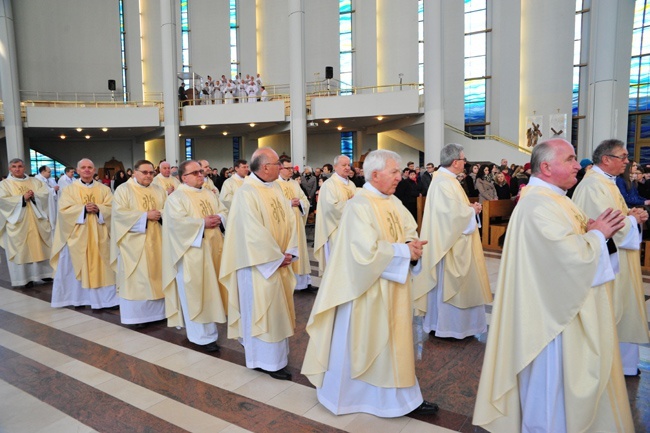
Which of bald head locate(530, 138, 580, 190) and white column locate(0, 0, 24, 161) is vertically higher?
white column locate(0, 0, 24, 161)

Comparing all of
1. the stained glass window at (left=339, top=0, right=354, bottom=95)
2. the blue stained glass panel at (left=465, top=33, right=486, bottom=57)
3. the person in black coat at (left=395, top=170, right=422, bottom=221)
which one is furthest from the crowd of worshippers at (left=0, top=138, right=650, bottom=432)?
the blue stained glass panel at (left=465, top=33, right=486, bottom=57)

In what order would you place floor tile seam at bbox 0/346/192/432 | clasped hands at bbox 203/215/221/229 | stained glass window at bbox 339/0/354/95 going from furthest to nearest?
stained glass window at bbox 339/0/354/95 → clasped hands at bbox 203/215/221/229 → floor tile seam at bbox 0/346/192/432

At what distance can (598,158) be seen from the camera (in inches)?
157

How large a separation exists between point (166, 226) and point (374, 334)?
277cm

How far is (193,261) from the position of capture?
474 centimetres

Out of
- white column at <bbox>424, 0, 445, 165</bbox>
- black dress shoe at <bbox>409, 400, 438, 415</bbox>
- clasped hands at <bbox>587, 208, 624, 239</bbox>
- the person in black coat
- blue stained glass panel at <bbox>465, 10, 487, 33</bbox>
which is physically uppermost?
blue stained glass panel at <bbox>465, 10, 487, 33</bbox>

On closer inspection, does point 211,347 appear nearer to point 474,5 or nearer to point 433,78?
point 433,78

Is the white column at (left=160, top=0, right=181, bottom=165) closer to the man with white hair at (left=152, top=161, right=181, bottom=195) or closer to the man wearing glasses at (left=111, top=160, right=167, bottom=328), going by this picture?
the man with white hair at (left=152, top=161, right=181, bottom=195)

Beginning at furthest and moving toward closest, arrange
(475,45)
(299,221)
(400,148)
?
(475,45)
(400,148)
(299,221)

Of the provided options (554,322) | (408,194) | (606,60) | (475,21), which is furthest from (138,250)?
(475,21)

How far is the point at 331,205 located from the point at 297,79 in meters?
13.7

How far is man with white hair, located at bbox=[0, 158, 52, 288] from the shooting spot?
24.4ft

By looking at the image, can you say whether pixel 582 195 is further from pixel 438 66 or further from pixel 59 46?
pixel 59 46

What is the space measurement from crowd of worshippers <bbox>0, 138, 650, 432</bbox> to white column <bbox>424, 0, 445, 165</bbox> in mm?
11555
